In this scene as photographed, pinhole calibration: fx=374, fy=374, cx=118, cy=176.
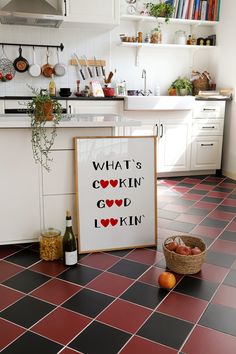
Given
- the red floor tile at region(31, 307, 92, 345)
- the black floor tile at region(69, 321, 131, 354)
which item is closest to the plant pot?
the red floor tile at region(31, 307, 92, 345)

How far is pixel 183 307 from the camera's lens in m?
1.92

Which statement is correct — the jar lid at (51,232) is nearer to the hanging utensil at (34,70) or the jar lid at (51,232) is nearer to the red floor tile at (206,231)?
the red floor tile at (206,231)

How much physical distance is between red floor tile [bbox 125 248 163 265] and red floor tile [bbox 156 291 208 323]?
0.42 m

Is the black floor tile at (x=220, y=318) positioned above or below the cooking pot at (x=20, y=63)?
below

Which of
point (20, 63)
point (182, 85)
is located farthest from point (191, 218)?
point (20, 63)

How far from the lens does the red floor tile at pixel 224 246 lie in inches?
104

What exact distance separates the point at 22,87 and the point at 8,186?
100 inches

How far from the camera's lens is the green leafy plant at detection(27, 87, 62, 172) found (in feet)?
7.64

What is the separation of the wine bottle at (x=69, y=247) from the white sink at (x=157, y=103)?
233 cm

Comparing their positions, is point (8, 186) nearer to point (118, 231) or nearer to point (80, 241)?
point (80, 241)

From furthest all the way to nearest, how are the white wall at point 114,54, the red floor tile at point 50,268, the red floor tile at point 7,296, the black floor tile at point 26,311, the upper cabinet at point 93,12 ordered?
the white wall at point 114,54 → the upper cabinet at point 93,12 → the red floor tile at point 50,268 → the red floor tile at point 7,296 → the black floor tile at point 26,311

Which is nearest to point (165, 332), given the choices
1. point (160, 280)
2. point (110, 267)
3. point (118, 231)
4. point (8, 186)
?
point (160, 280)

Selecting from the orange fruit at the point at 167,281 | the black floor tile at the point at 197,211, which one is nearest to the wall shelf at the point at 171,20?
the black floor tile at the point at 197,211

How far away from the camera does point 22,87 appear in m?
4.68
